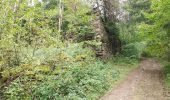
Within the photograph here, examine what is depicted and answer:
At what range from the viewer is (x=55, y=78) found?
9984 mm

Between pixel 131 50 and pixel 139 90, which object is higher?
pixel 131 50

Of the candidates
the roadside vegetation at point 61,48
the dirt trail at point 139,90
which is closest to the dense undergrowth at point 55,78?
the roadside vegetation at point 61,48

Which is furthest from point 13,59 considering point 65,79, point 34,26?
point 65,79

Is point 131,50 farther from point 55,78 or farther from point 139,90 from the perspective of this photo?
point 55,78

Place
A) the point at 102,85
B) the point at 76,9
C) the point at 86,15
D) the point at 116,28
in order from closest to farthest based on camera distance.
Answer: the point at 102,85 < the point at 86,15 < the point at 76,9 < the point at 116,28

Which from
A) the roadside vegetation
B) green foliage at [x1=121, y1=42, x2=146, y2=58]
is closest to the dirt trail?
the roadside vegetation

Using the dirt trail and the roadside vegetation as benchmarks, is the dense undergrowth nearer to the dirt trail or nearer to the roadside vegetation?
Result: the roadside vegetation

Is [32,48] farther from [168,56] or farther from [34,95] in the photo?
[168,56]

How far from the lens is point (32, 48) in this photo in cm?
867

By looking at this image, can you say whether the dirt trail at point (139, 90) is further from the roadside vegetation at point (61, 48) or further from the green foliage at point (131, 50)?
the green foliage at point (131, 50)

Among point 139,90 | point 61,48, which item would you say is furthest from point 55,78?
point 139,90

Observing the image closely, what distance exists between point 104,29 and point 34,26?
59.3 feet

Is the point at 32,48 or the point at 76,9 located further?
the point at 76,9

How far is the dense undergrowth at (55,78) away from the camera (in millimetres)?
7965
